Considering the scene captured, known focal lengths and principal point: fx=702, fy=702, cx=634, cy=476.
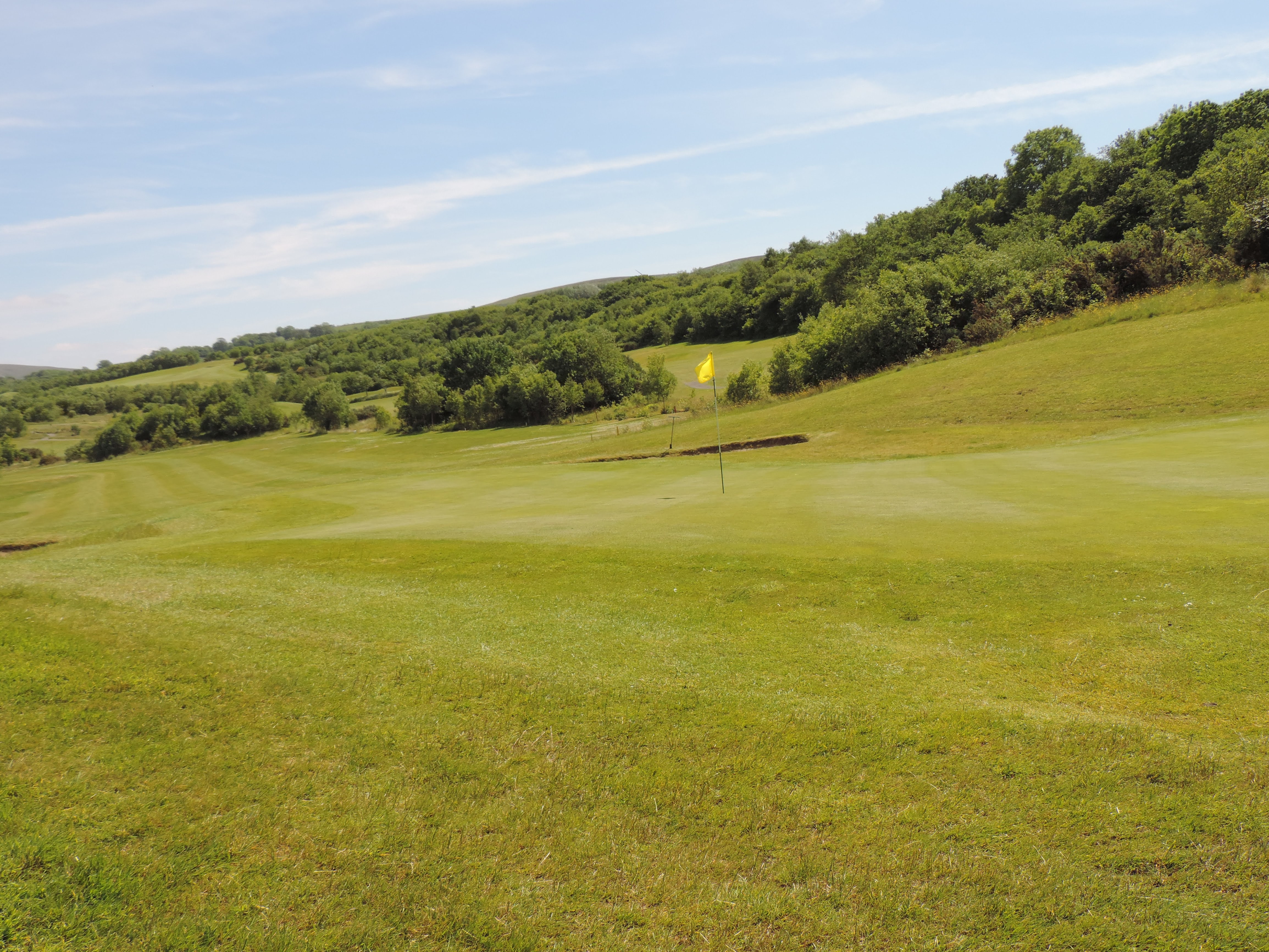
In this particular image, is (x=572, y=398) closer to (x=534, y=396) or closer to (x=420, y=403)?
(x=534, y=396)

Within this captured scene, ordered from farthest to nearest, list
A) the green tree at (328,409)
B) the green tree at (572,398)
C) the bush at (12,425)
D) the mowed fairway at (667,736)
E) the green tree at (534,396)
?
1. the bush at (12,425)
2. the green tree at (328,409)
3. the green tree at (534,396)
4. the green tree at (572,398)
5. the mowed fairway at (667,736)

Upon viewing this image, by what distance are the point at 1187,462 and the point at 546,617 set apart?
62.1 feet


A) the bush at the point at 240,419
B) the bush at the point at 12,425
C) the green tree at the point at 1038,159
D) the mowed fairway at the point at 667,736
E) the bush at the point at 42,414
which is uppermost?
the green tree at the point at 1038,159

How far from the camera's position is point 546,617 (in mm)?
10711

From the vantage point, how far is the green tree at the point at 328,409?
12506 centimetres

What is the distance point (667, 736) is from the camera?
6980 mm

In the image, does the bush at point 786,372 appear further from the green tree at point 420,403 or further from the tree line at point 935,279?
the green tree at point 420,403

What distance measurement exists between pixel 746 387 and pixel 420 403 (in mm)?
61866

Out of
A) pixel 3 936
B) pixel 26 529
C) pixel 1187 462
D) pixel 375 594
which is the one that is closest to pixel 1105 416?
pixel 1187 462

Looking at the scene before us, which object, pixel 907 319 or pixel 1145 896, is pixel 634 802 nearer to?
pixel 1145 896

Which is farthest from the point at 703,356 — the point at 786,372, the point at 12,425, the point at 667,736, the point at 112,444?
the point at 12,425

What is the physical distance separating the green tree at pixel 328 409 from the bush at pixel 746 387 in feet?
269

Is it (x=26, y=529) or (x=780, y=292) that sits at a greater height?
(x=780, y=292)

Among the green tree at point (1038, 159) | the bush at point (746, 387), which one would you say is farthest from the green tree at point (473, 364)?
the green tree at point (1038, 159)
